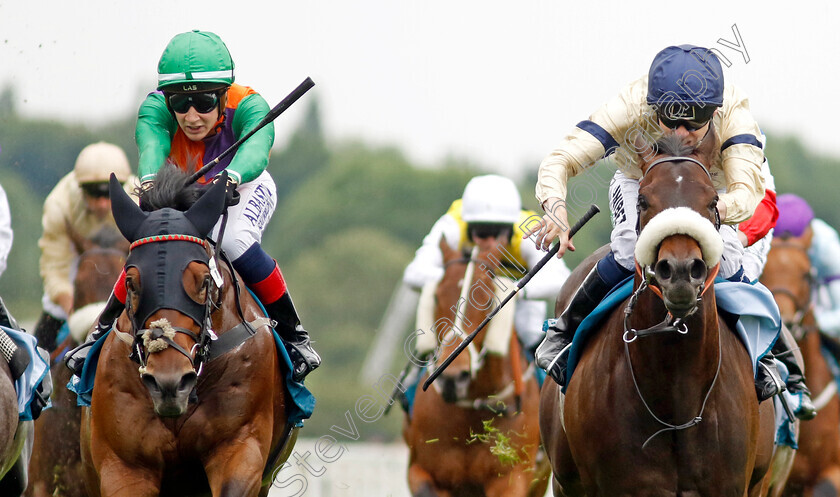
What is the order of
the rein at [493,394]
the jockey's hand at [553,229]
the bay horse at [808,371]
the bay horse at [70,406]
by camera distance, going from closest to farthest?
the jockey's hand at [553,229] → the bay horse at [70,406] → the rein at [493,394] → the bay horse at [808,371]

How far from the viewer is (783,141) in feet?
220

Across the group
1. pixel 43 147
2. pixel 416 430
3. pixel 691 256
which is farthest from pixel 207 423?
pixel 43 147

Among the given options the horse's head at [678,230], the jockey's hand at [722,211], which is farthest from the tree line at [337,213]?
the horse's head at [678,230]

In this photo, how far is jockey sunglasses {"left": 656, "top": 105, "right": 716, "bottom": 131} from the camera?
704 centimetres

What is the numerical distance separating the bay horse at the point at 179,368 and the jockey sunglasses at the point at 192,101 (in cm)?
76

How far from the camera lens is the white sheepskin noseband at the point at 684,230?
20.2 feet

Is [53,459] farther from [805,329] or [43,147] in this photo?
[43,147]

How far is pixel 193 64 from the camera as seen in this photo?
7.73 meters

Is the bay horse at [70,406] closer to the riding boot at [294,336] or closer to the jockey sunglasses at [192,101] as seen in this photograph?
the riding boot at [294,336]

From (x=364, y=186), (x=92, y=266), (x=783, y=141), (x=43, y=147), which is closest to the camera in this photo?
(x=92, y=266)

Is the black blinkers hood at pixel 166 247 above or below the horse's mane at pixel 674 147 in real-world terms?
below

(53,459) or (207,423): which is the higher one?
(207,423)

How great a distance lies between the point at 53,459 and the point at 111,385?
129 inches

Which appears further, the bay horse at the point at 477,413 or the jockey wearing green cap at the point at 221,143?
the bay horse at the point at 477,413
